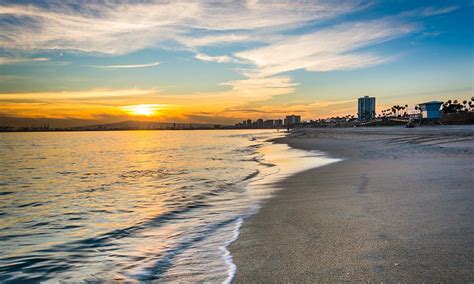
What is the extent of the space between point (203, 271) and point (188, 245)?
1349mm

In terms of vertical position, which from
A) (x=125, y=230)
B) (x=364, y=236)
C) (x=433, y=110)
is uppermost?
(x=433, y=110)

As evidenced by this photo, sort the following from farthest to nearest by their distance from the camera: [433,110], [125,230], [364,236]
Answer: [433,110]
[125,230]
[364,236]

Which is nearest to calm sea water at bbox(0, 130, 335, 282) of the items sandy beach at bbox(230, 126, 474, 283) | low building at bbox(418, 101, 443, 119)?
sandy beach at bbox(230, 126, 474, 283)

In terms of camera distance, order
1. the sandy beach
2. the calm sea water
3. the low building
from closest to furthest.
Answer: the sandy beach → the calm sea water → the low building

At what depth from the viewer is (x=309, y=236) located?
525cm

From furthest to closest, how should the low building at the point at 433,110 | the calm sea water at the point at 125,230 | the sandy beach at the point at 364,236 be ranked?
the low building at the point at 433,110
the calm sea water at the point at 125,230
the sandy beach at the point at 364,236

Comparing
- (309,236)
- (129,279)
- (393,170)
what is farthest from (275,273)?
(393,170)

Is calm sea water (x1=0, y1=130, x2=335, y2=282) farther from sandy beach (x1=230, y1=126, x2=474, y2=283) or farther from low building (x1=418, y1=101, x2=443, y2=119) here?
low building (x1=418, y1=101, x2=443, y2=119)

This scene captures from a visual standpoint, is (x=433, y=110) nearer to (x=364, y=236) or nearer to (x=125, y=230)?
(x=364, y=236)

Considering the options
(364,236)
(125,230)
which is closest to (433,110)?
(364,236)

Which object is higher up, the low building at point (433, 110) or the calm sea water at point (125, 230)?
the low building at point (433, 110)

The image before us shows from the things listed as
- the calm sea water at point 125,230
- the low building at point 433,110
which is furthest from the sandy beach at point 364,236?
the low building at point 433,110

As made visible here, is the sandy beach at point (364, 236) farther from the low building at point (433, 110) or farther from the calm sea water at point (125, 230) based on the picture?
the low building at point (433, 110)

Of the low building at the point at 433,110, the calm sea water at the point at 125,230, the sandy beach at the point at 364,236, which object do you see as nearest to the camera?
the sandy beach at the point at 364,236
